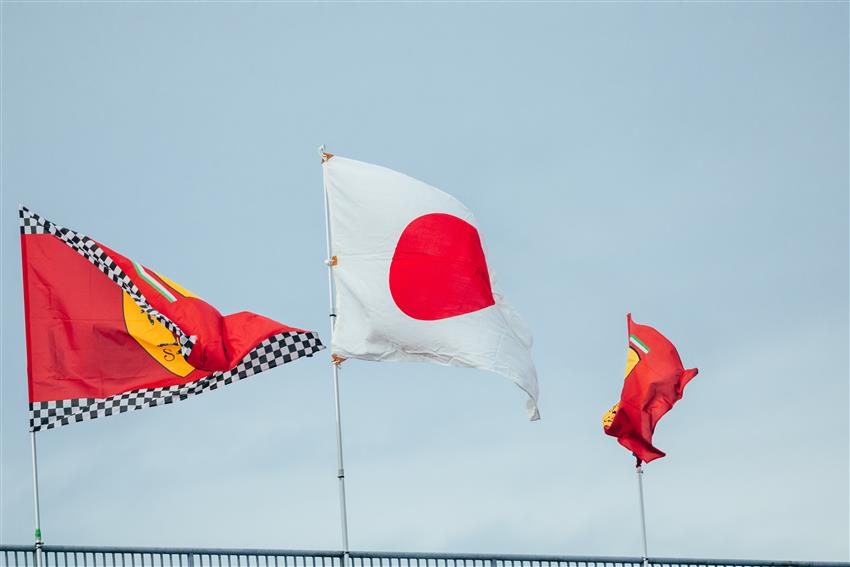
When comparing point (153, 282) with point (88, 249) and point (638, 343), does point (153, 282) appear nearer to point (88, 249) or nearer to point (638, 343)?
point (88, 249)

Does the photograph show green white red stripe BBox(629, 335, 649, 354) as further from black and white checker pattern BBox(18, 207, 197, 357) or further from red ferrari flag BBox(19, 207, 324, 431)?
black and white checker pattern BBox(18, 207, 197, 357)

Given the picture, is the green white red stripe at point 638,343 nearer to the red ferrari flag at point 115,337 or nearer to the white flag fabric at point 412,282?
the white flag fabric at point 412,282

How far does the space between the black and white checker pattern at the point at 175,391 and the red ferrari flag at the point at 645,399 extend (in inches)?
229

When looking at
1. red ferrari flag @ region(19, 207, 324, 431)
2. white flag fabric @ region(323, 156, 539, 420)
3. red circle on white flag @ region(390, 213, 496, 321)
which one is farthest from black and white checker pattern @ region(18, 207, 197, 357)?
red circle on white flag @ region(390, 213, 496, 321)

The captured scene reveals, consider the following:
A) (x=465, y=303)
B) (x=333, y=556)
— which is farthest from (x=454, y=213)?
(x=333, y=556)

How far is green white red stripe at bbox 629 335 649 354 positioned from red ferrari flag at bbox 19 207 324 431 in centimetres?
611

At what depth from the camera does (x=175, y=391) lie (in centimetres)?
2870

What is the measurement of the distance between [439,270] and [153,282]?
5060mm

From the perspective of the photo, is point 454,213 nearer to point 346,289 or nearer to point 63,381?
point 346,289

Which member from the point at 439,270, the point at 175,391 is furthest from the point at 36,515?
the point at 439,270

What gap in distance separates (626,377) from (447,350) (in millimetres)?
4208

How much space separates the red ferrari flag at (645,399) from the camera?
1184 inches

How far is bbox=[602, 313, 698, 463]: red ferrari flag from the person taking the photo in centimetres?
3008

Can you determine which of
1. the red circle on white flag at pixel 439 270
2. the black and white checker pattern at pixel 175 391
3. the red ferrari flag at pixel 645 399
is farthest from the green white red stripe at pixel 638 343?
the black and white checker pattern at pixel 175 391
